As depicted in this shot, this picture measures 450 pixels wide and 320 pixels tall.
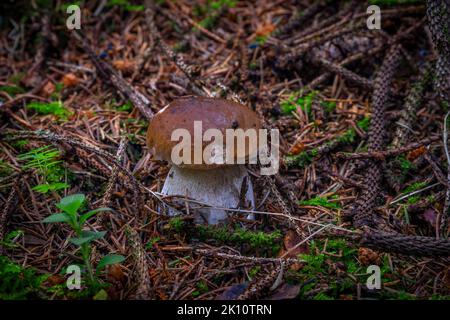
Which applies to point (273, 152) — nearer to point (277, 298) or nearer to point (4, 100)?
point (277, 298)

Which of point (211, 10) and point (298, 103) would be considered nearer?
point (298, 103)

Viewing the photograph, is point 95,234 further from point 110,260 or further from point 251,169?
point 251,169

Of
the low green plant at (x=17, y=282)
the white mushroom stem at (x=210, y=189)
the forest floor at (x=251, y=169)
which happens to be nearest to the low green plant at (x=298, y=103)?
the forest floor at (x=251, y=169)

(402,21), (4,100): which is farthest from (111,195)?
(402,21)

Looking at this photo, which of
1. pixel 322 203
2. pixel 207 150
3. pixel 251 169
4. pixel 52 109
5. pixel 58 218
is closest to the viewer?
pixel 58 218

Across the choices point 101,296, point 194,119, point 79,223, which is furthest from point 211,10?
point 101,296
